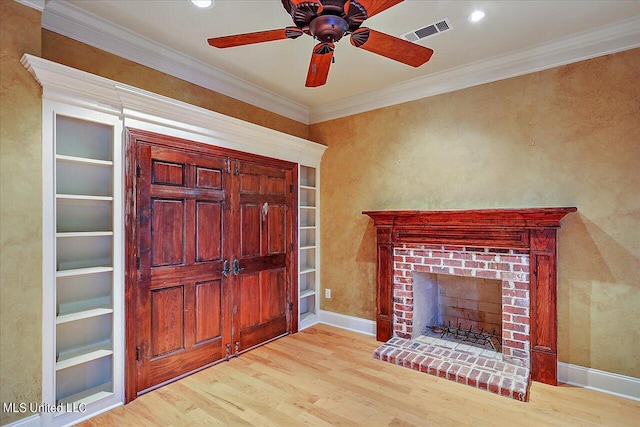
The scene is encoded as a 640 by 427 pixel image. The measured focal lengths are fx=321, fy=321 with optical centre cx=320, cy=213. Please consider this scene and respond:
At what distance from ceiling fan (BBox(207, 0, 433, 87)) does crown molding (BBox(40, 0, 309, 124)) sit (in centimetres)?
147

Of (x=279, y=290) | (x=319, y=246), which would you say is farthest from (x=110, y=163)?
(x=319, y=246)

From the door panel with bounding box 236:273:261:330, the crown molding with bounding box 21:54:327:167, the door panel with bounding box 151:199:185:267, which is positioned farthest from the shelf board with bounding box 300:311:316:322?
the crown molding with bounding box 21:54:327:167

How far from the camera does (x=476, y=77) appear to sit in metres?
3.36

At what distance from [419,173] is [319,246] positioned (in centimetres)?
172

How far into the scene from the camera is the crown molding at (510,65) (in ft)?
8.80

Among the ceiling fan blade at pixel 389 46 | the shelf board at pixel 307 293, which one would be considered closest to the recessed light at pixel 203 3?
the ceiling fan blade at pixel 389 46

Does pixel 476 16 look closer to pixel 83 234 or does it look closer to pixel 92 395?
pixel 83 234

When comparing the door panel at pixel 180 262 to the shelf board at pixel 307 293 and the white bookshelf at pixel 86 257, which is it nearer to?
the white bookshelf at pixel 86 257

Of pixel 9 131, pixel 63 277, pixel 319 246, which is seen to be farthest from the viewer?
pixel 319 246

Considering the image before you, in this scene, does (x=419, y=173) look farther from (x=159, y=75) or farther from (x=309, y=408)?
(x=159, y=75)

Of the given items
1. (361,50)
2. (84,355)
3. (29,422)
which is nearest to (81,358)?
(84,355)

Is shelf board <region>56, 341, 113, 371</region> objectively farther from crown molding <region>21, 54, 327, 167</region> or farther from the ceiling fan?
the ceiling fan

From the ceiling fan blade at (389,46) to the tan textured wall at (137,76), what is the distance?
2138 mm

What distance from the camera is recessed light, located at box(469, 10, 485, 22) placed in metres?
2.46
